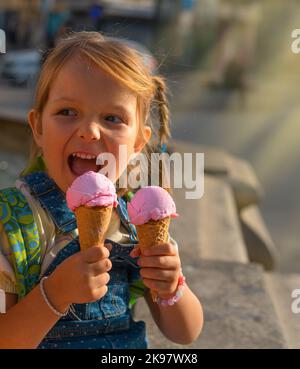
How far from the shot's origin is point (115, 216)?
2.06 m

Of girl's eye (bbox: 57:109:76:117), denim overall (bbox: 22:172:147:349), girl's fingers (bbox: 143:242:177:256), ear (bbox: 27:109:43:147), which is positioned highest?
girl's eye (bbox: 57:109:76:117)

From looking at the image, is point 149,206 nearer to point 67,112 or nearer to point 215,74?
point 67,112

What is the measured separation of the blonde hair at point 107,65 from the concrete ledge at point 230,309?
1113 mm

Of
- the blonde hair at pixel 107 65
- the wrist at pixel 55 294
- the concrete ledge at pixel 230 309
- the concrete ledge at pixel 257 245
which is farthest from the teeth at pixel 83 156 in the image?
the concrete ledge at pixel 257 245

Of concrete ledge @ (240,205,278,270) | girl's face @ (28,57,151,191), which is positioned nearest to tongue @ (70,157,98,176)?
girl's face @ (28,57,151,191)

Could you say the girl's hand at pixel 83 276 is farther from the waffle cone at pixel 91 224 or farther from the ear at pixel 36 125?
the ear at pixel 36 125

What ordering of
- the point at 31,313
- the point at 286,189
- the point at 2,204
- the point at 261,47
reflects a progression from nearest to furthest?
the point at 31,313
the point at 2,204
the point at 286,189
the point at 261,47

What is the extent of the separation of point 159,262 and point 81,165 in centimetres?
38

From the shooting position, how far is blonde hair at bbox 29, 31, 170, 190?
194 cm

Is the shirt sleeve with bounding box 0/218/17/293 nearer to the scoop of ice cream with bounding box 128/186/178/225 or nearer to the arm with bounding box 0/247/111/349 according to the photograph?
the arm with bounding box 0/247/111/349

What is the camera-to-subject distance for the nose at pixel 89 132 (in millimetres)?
1840
